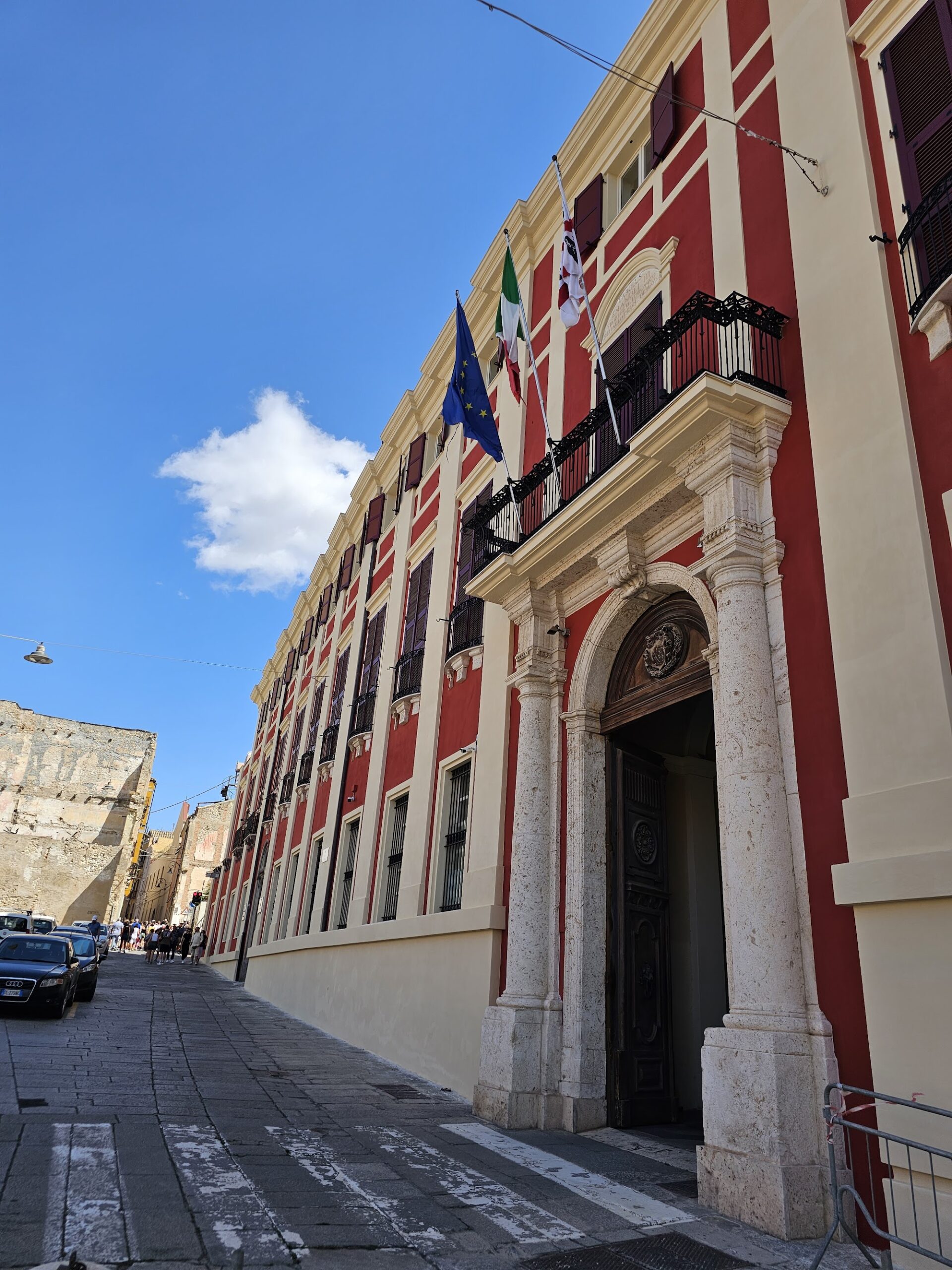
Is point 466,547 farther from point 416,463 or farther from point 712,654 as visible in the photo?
point 712,654

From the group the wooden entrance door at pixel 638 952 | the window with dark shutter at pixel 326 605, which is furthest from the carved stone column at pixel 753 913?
the window with dark shutter at pixel 326 605

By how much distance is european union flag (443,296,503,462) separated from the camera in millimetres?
10203

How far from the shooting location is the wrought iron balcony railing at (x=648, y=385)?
7254 millimetres

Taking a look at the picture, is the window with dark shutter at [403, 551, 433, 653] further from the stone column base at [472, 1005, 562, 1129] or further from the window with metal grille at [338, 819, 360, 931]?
the stone column base at [472, 1005, 562, 1129]

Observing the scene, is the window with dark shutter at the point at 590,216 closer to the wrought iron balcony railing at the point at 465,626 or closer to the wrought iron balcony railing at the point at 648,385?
the wrought iron balcony railing at the point at 648,385

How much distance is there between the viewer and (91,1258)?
148 inches

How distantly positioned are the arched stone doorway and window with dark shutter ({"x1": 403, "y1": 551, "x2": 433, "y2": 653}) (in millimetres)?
5685

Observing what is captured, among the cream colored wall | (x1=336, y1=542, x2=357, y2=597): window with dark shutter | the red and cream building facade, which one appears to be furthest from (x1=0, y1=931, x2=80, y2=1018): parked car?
(x1=336, y1=542, x2=357, y2=597): window with dark shutter

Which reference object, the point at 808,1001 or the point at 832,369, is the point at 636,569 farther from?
the point at 808,1001

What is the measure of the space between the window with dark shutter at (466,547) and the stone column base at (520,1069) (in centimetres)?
627

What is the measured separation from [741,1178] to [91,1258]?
3605 mm

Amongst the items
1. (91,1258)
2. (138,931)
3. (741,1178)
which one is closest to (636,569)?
(741,1178)

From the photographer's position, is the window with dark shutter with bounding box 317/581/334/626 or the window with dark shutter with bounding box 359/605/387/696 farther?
the window with dark shutter with bounding box 317/581/334/626

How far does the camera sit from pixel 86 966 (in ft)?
51.5
